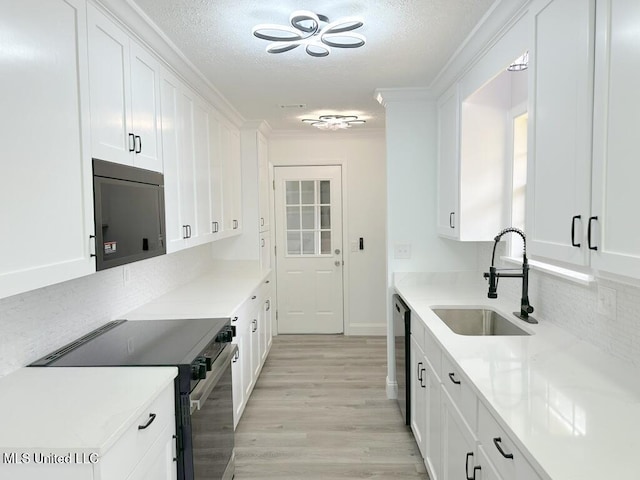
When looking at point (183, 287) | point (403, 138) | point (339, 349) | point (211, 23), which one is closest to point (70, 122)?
point (211, 23)

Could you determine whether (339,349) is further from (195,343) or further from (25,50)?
(25,50)

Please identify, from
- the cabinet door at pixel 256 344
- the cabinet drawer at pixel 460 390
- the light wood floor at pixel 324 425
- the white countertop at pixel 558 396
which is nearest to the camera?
the white countertop at pixel 558 396

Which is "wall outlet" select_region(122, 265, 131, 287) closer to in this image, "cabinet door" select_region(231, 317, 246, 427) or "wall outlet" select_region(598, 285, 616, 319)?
"cabinet door" select_region(231, 317, 246, 427)

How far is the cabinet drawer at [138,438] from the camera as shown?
127 centimetres

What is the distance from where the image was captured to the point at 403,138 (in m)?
3.52

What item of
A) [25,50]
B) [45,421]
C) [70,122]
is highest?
[25,50]

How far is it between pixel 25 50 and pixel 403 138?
104 inches

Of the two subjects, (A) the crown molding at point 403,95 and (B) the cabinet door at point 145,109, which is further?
(A) the crown molding at point 403,95

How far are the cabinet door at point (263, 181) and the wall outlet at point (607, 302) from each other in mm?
3336

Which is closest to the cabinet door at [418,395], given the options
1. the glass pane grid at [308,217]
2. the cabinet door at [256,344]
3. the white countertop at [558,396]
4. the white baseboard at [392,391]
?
the white countertop at [558,396]

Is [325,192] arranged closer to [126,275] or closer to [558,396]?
[126,275]

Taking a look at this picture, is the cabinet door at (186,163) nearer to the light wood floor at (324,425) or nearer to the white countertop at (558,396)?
the light wood floor at (324,425)

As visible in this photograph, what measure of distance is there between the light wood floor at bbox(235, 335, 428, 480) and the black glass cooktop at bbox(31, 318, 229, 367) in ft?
3.11

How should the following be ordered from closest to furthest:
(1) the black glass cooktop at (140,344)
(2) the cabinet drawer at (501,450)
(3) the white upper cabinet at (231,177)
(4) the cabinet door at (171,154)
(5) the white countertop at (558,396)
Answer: (5) the white countertop at (558,396), (2) the cabinet drawer at (501,450), (1) the black glass cooktop at (140,344), (4) the cabinet door at (171,154), (3) the white upper cabinet at (231,177)
